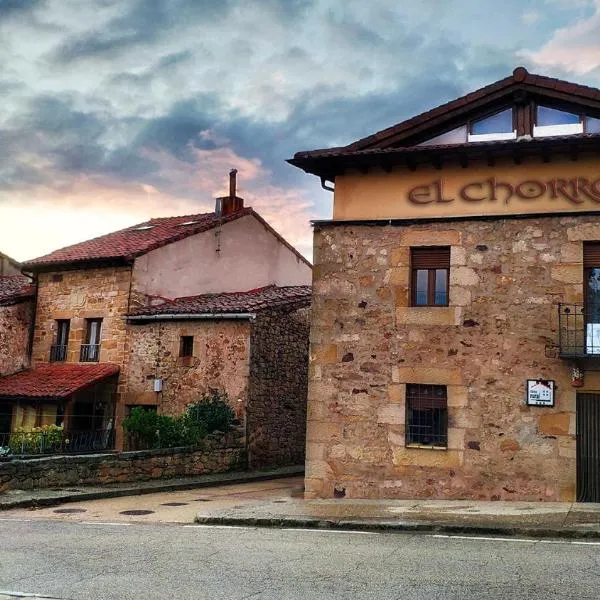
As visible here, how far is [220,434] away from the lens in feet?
62.9

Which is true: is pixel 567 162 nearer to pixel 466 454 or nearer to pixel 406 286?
pixel 406 286

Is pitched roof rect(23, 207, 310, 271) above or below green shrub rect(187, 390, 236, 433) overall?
above

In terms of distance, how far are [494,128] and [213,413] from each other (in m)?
10.4

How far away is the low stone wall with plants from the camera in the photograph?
14.7m

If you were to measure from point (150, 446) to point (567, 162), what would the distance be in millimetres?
11517

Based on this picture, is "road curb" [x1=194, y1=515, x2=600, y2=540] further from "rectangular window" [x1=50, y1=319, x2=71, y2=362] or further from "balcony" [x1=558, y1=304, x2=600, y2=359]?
"rectangular window" [x1=50, y1=319, x2=71, y2=362]

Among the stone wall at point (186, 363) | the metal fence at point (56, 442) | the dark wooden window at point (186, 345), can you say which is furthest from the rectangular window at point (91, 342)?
the dark wooden window at point (186, 345)

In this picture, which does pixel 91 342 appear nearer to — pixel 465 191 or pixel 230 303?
pixel 230 303

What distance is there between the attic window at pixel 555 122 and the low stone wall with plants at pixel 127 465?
10.8 m

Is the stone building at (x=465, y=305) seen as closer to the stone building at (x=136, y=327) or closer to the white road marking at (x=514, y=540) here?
the white road marking at (x=514, y=540)

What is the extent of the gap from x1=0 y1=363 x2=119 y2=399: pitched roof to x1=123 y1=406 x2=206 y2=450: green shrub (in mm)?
2776

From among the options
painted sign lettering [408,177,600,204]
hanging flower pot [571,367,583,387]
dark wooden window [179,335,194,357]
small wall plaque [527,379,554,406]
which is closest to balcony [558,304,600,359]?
hanging flower pot [571,367,583,387]

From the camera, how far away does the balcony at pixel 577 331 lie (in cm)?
1222

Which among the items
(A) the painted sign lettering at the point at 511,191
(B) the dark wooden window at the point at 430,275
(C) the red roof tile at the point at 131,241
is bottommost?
(B) the dark wooden window at the point at 430,275
